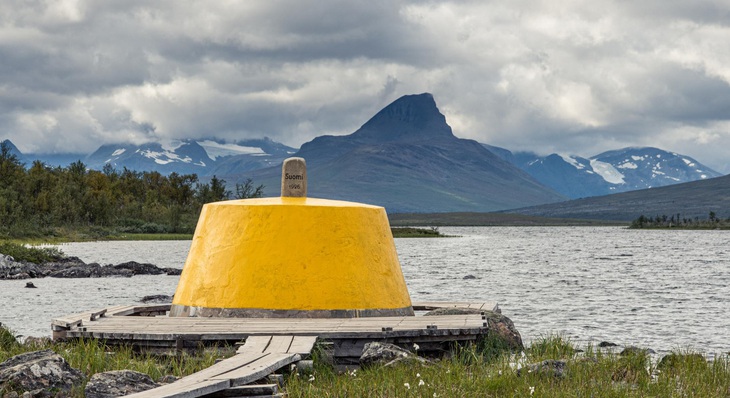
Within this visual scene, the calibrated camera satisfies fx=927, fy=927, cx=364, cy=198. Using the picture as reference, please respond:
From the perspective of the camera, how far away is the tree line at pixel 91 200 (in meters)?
104

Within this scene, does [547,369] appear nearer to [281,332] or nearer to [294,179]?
[281,332]

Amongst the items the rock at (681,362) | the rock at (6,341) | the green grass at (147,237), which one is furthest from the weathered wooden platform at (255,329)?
the green grass at (147,237)

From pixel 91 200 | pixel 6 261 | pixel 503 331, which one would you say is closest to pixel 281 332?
pixel 503 331

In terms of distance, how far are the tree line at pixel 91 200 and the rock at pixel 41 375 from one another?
268 ft

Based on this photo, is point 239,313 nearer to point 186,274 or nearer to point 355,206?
point 186,274

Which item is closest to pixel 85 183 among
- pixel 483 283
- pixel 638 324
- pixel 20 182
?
pixel 20 182

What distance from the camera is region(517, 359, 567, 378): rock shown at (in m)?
13.7

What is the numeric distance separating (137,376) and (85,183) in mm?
129648

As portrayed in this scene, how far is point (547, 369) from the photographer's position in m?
13.9

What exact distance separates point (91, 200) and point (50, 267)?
6874 cm

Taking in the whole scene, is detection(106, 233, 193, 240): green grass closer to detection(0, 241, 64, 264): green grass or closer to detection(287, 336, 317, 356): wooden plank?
detection(0, 241, 64, 264): green grass

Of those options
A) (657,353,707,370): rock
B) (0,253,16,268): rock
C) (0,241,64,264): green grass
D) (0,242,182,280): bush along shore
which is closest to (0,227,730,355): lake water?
(0,242,182,280): bush along shore

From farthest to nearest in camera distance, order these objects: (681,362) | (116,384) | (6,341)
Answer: (6,341), (681,362), (116,384)

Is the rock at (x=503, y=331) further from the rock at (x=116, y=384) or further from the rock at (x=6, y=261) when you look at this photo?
the rock at (x=6, y=261)
